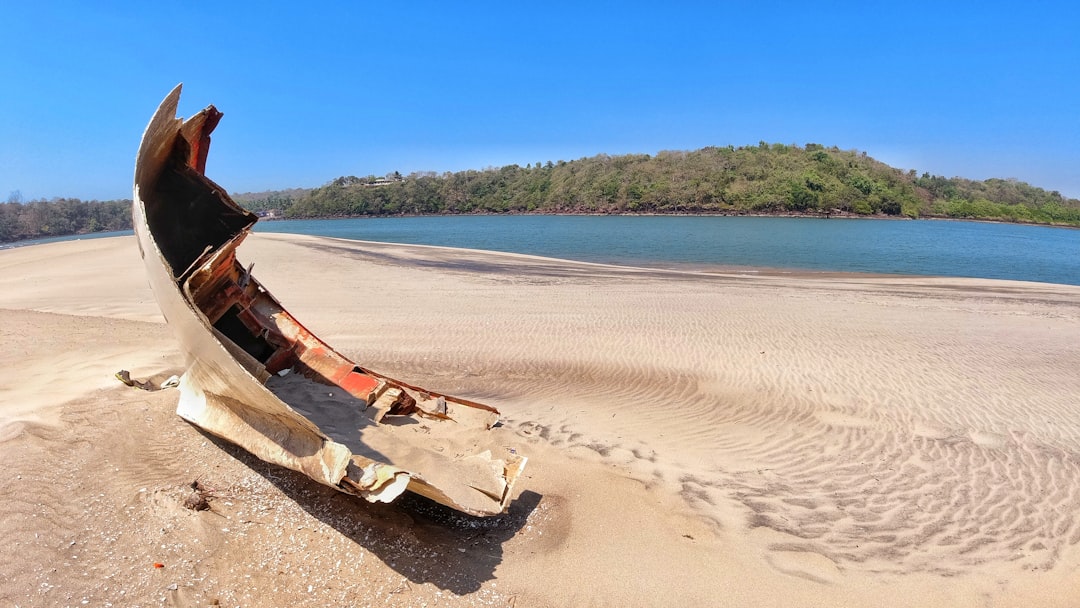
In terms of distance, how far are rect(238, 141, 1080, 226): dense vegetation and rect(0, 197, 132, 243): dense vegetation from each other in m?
55.0

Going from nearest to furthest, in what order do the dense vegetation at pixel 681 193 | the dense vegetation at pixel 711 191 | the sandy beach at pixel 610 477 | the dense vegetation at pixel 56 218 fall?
1. the sandy beach at pixel 610 477
2. the dense vegetation at pixel 56 218
3. the dense vegetation at pixel 681 193
4. the dense vegetation at pixel 711 191

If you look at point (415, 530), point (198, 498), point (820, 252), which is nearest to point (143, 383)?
point (198, 498)

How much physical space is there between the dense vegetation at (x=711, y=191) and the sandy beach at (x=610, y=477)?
3687 inches

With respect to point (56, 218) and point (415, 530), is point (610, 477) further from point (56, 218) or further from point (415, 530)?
point (56, 218)

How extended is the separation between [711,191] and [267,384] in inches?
4212

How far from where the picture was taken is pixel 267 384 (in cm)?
621

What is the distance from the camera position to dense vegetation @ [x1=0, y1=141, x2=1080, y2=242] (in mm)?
90625

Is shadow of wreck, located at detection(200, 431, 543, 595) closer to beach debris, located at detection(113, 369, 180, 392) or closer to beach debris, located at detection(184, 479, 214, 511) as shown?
beach debris, located at detection(184, 479, 214, 511)

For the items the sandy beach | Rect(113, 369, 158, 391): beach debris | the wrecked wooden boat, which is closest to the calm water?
the sandy beach

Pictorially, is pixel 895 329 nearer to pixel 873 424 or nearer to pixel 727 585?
pixel 873 424

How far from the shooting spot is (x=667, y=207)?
10556 centimetres

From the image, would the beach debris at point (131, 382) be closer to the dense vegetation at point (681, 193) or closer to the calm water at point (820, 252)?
the calm water at point (820, 252)

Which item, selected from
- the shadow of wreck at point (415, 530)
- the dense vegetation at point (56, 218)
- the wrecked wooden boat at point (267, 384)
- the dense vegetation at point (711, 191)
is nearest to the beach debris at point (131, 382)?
the wrecked wooden boat at point (267, 384)

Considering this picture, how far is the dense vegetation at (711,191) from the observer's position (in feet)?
313
